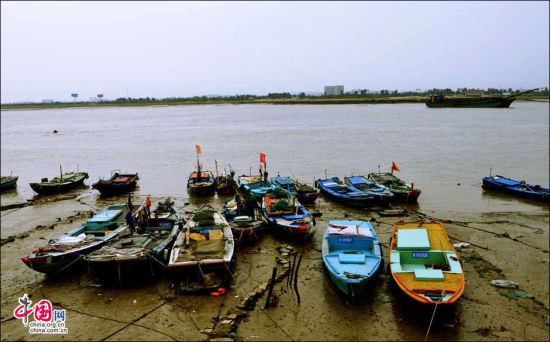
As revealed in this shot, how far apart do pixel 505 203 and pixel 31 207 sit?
89.4 ft

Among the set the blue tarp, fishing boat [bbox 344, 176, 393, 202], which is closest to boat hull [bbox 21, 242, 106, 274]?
fishing boat [bbox 344, 176, 393, 202]

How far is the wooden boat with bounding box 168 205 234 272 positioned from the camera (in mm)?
10539

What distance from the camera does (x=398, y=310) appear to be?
30.9ft

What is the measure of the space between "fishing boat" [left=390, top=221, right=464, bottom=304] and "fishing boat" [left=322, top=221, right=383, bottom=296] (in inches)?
27.5

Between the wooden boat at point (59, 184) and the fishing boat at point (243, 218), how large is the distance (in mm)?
13751

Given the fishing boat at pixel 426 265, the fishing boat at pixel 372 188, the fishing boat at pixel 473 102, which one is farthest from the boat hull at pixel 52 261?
the fishing boat at pixel 473 102

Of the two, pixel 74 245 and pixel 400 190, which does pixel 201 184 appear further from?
pixel 400 190

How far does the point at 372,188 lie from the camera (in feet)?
66.8

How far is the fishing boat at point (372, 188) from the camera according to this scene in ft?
61.8

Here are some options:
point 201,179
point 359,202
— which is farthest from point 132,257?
point 201,179

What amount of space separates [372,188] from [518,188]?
852cm

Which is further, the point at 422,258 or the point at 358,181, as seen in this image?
the point at 358,181

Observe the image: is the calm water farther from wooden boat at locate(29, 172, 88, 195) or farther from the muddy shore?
the muddy shore

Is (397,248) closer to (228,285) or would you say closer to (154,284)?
(228,285)
